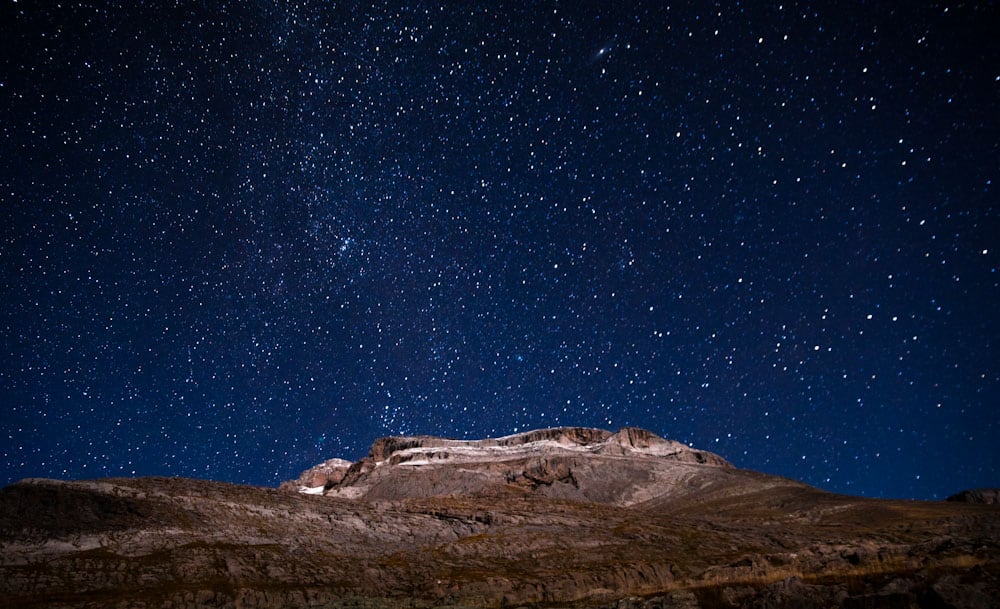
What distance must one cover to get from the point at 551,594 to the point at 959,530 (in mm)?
47599

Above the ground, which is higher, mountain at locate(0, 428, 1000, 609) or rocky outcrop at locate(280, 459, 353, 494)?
rocky outcrop at locate(280, 459, 353, 494)

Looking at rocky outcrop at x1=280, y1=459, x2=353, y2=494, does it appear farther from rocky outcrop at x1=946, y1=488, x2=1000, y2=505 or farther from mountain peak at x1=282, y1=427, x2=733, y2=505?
rocky outcrop at x1=946, y1=488, x2=1000, y2=505

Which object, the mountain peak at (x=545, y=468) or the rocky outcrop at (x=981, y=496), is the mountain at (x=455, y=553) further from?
the mountain peak at (x=545, y=468)

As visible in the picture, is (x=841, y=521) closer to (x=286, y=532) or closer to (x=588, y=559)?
(x=588, y=559)

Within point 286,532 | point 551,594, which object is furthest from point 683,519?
point 286,532

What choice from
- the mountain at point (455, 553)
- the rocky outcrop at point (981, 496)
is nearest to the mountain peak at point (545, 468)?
the mountain at point (455, 553)

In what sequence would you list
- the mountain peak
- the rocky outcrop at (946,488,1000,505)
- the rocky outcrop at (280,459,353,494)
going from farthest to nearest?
the rocky outcrop at (280,459,353,494)
the mountain peak
the rocky outcrop at (946,488,1000,505)

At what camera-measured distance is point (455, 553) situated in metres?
41.9

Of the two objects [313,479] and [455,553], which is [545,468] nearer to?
[455,553]

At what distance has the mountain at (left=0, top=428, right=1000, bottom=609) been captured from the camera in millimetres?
24016

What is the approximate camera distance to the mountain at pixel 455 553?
24.0 meters

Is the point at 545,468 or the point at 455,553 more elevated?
the point at 545,468

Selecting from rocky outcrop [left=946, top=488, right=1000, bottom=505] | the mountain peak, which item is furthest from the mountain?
the mountain peak

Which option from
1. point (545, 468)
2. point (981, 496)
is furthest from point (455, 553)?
point (981, 496)
